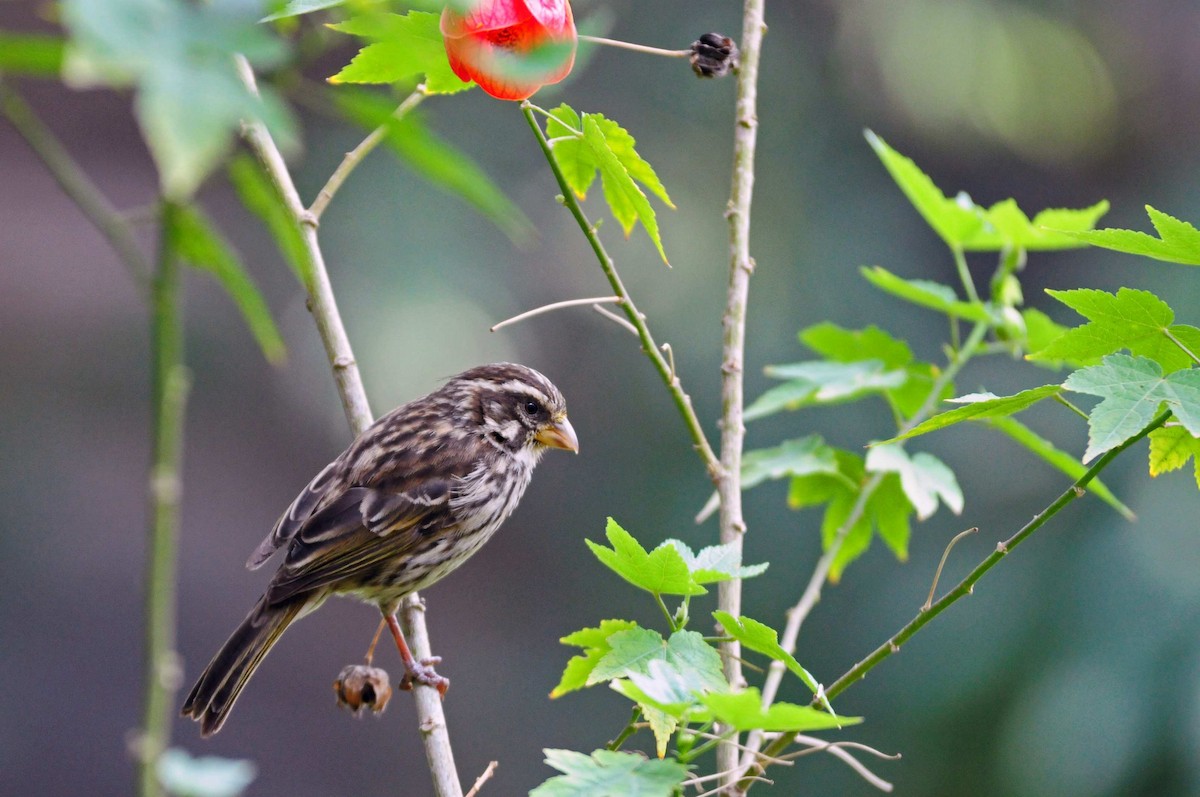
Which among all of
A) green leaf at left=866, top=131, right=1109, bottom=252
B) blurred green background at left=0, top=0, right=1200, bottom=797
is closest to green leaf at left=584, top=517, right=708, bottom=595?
green leaf at left=866, top=131, right=1109, bottom=252

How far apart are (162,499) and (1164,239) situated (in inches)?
49.6

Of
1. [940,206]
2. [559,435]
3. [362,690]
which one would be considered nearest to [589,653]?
[362,690]

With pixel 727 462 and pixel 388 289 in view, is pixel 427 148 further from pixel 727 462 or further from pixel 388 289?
pixel 388 289

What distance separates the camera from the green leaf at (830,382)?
7.52ft

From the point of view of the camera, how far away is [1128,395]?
1.48 m

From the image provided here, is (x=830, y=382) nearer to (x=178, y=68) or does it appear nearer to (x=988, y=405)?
(x=988, y=405)

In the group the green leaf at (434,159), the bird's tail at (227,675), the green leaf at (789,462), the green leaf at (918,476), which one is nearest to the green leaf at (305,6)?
the green leaf at (434,159)

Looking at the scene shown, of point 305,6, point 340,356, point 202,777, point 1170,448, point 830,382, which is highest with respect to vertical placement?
point 305,6

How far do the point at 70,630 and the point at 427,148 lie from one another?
8.21 m

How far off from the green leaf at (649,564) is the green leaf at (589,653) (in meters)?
0.09

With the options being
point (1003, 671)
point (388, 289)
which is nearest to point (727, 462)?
point (1003, 671)

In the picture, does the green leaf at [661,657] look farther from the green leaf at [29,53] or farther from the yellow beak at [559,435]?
the yellow beak at [559,435]

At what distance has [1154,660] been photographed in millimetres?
4266

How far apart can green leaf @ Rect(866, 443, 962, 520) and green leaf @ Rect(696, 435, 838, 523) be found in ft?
0.29
